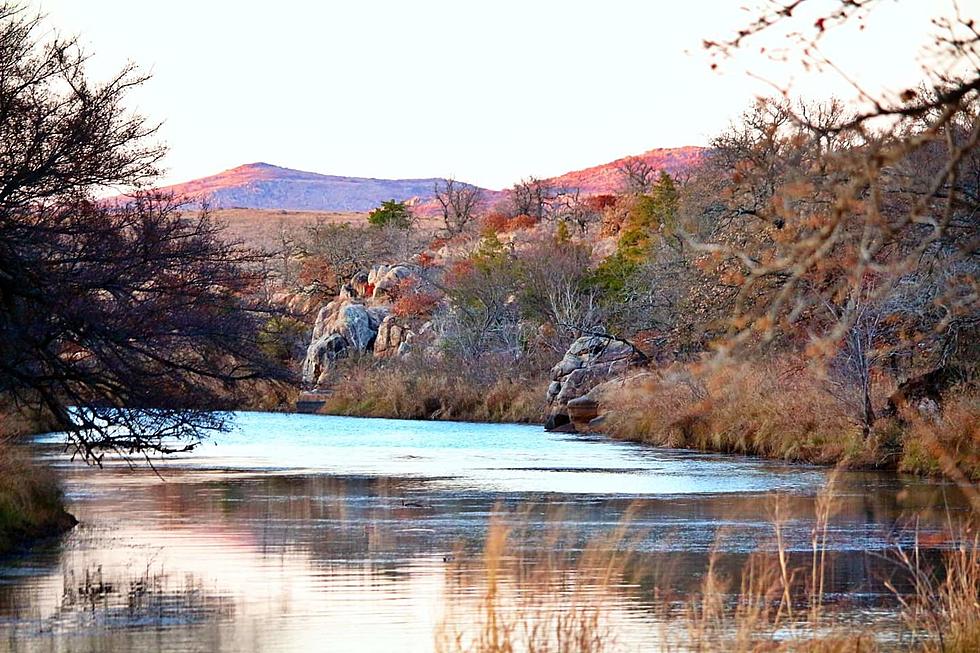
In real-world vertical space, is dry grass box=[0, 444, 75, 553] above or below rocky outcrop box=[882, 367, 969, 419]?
below

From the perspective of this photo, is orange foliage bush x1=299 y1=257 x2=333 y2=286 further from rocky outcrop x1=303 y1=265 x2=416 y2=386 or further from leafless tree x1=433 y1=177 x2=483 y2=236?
leafless tree x1=433 y1=177 x2=483 y2=236

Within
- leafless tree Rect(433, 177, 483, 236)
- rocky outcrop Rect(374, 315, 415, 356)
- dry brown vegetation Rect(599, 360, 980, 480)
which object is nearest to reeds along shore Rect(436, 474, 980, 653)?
dry brown vegetation Rect(599, 360, 980, 480)

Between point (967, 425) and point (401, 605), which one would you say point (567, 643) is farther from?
point (967, 425)

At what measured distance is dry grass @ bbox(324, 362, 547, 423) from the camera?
204 ft

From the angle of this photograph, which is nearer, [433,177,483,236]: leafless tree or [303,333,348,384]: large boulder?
[303,333,348,384]: large boulder

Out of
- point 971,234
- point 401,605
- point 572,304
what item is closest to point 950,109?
point 401,605

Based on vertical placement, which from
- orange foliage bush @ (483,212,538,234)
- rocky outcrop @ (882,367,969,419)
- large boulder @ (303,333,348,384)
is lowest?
rocky outcrop @ (882,367,969,419)

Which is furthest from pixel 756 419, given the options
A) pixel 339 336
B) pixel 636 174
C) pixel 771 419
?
pixel 636 174

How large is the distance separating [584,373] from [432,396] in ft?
38.4

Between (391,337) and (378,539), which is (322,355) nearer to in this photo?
(391,337)

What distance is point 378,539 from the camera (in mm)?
22531

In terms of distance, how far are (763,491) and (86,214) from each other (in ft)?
47.7

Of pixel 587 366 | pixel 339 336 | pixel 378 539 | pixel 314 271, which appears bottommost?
pixel 378 539

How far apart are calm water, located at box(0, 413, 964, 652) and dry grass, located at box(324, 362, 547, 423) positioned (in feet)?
66.7
